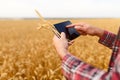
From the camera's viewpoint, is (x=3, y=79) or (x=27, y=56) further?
(x=27, y=56)

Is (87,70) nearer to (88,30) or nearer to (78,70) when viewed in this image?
(78,70)

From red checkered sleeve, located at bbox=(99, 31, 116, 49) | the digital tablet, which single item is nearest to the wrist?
the digital tablet

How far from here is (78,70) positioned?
1.53 meters

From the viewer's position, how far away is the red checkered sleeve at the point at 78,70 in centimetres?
148

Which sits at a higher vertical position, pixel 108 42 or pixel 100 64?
pixel 108 42

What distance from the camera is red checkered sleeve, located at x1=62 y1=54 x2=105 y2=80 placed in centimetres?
148

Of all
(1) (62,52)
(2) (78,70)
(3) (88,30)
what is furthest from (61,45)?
(3) (88,30)

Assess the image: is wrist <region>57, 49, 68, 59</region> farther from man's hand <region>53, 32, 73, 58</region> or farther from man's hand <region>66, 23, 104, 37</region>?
man's hand <region>66, 23, 104, 37</region>

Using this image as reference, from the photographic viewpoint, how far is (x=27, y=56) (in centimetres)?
770

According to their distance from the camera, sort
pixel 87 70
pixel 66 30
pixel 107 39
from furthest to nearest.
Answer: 1. pixel 107 39
2. pixel 66 30
3. pixel 87 70

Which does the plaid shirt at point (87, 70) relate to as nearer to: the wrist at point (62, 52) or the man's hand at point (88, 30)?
the wrist at point (62, 52)

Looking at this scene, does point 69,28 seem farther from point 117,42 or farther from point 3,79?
point 3,79

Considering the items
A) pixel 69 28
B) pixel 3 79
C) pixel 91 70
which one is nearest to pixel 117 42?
pixel 91 70

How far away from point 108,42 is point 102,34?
64mm
